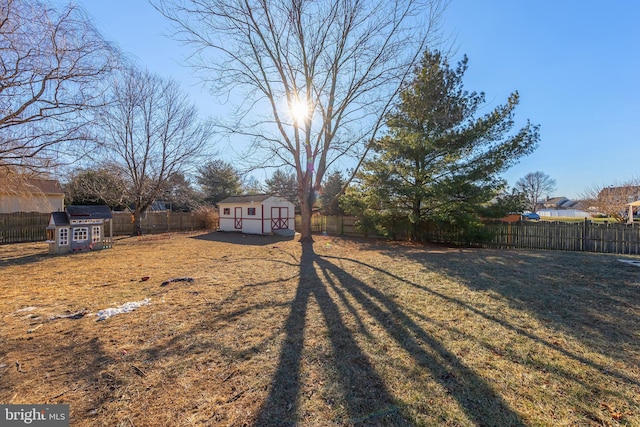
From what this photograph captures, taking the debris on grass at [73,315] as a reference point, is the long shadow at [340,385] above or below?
below

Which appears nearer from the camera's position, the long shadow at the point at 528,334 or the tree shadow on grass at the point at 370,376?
the tree shadow on grass at the point at 370,376

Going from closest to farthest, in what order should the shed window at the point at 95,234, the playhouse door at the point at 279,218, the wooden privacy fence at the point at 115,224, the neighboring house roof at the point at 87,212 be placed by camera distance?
the neighboring house roof at the point at 87,212 → the shed window at the point at 95,234 → the wooden privacy fence at the point at 115,224 → the playhouse door at the point at 279,218

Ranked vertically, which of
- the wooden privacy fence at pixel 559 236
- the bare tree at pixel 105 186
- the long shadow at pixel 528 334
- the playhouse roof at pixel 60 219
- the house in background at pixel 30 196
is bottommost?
the long shadow at pixel 528 334

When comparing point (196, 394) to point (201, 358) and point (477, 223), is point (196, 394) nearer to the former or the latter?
point (201, 358)

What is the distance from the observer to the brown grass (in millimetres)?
2090

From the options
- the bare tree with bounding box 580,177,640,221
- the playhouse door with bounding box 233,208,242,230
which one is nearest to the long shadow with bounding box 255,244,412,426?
the playhouse door with bounding box 233,208,242,230

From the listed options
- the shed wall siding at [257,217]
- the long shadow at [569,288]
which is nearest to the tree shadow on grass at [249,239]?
the shed wall siding at [257,217]

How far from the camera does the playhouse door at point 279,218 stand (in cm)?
1909

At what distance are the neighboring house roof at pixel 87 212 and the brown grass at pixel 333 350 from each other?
5.90m

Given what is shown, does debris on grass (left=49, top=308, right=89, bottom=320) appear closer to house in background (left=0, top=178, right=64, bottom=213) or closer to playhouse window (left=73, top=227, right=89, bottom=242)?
house in background (left=0, top=178, right=64, bottom=213)

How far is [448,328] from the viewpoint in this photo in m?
3.56

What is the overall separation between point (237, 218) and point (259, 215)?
102 inches

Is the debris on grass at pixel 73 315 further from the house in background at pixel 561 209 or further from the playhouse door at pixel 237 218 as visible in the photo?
the house in background at pixel 561 209

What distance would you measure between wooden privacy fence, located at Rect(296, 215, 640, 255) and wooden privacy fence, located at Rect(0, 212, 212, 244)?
53.5ft
